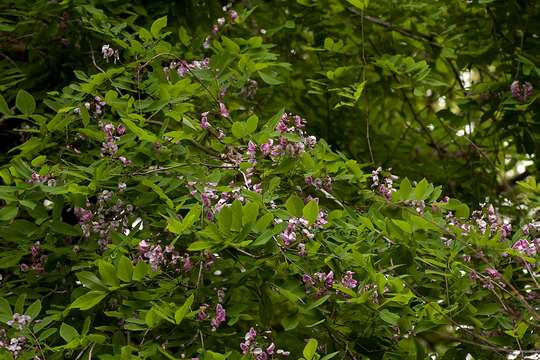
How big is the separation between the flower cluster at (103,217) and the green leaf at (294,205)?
21.9 inches

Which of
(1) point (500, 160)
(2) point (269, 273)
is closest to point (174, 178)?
(2) point (269, 273)

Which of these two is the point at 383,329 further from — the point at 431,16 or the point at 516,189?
the point at 516,189

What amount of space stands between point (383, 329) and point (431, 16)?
7.17 feet

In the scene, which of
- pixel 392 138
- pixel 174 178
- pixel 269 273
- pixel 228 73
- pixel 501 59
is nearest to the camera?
pixel 269 273

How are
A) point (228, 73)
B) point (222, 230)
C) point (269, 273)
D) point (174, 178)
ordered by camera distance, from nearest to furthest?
point (222, 230) → point (269, 273) → point (174, 178) → point (228, 73)

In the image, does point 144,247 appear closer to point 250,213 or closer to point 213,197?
point 213,197

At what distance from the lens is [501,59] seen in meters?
4.31

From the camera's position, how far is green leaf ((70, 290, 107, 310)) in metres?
2.40

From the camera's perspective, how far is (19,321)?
249 cm

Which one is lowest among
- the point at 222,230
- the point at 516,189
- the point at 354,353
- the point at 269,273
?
the point at 516,189

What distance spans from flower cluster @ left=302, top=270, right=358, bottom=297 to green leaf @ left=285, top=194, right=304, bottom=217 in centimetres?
18

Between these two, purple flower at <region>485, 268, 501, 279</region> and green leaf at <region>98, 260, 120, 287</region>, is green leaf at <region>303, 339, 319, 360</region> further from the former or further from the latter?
purple flower at <region>485, 268, 501, 279</region>

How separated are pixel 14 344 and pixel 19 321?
0.21ft

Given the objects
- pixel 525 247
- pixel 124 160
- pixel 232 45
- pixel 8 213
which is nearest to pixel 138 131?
pixel 124 160
